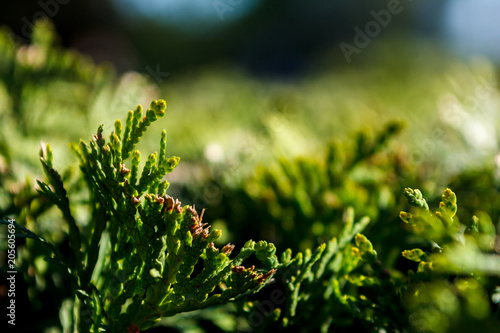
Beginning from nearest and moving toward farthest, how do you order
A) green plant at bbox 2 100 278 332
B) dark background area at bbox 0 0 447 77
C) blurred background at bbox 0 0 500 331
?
green plant at bbox 2 100 278 332 < blurred background at bbox 0 0 500 331 < dark background area at bbox 0 0 447 77

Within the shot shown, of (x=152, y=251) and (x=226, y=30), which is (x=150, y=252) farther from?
(x=226, y=30)

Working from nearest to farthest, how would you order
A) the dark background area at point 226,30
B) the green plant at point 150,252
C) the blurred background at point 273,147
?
the green plant at point 150,252, the blurred background at point 273,147, the dark background area at point 226,30

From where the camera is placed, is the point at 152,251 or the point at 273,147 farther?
the point at 273,147

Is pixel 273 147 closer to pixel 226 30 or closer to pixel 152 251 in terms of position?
pixel 152 251

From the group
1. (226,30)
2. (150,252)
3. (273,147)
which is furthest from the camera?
(226,30)

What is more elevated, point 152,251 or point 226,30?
point 152,251

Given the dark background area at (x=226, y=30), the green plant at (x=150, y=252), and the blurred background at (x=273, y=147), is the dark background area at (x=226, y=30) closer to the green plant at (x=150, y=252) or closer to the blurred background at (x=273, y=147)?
the blurred background at (x=273, y=147)

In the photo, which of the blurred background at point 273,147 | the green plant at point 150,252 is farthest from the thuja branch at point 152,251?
the blurred background at point 273,147

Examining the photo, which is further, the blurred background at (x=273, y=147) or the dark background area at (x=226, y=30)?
the dark background area at (x=226, y=30)

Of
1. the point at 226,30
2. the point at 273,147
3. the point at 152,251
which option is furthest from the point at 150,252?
the point at 226,30

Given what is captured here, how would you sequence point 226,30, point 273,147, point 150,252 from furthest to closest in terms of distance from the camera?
point 226,30
point 273,147
point 150,252

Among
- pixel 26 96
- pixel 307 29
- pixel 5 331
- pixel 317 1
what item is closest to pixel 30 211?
pixel 5 331

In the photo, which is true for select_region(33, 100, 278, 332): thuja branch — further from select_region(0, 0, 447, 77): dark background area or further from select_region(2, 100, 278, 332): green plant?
select_region(0, 0, 447, 77): dark background area

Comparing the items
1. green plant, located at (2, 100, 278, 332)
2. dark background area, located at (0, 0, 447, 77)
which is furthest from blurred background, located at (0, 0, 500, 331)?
dark background area, located at (0, 0, 447, 77)
